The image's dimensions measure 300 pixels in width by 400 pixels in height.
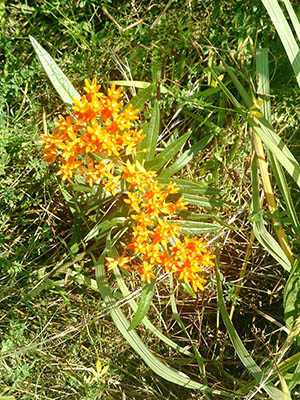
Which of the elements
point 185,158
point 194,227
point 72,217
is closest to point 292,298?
point 194,227

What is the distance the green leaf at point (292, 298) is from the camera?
2674 mm

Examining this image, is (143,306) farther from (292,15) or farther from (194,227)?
(292,15)

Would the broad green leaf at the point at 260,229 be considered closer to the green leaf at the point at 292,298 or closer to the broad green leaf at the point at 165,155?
the green leaf at the point at 292,298

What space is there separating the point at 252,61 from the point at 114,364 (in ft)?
7.14

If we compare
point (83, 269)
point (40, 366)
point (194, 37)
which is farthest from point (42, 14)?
point (40, 366)

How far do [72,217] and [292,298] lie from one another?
148 centimetres

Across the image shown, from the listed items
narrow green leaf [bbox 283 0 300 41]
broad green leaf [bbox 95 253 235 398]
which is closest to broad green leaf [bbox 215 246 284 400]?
broad green leaf [bbox 95 253 235 398]

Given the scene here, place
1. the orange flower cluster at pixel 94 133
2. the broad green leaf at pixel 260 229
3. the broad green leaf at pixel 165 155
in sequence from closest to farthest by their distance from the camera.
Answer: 1. the orange flower cluster at pixel 94 133
2. the broad green leaf at pixel 165 155
3. the broad green leaf at pixel 260 229

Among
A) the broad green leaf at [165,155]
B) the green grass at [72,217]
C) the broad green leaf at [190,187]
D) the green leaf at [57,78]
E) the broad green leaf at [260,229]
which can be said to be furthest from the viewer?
the green grass at [72,217]

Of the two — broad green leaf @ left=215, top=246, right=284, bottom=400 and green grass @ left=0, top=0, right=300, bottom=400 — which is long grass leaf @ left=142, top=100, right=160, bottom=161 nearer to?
green grass @ left=0, top=0, right=300, bottom=400

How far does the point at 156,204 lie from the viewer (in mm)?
2109

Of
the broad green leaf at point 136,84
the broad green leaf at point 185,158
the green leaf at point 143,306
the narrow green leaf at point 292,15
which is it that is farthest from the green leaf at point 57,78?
the narrow green leaf at point 292,15

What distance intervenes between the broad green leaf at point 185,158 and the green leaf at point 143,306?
619 millimetres

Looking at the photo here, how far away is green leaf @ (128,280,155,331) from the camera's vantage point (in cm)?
235
